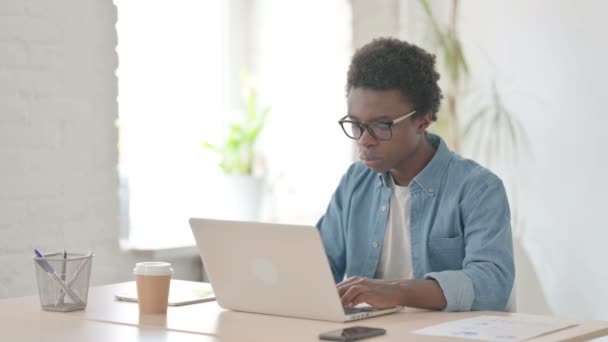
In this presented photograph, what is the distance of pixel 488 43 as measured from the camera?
3.84 m

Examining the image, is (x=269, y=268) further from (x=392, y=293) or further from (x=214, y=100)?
(x=214, y=100)

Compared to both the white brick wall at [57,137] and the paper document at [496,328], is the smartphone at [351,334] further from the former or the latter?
the white brick wall at [57,137]

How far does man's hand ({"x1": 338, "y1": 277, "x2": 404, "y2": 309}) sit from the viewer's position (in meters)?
1.97

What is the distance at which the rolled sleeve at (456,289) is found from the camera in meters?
2.04

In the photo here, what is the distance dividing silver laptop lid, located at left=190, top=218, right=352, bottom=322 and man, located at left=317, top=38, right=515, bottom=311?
264 millimetres

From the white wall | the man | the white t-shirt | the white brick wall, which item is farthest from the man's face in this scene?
the white wall

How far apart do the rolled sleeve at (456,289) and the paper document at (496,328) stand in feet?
0.35

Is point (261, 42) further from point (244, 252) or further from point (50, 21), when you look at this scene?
point (244, 252)

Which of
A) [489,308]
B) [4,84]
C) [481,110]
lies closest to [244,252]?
[489,308]

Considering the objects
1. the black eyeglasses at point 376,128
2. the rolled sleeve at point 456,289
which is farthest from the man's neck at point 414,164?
the rolled sleeve at point 456,289

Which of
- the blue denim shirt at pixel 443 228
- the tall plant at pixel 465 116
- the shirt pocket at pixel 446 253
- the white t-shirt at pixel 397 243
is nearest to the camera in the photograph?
the blue denim shirt at pixel 443 228

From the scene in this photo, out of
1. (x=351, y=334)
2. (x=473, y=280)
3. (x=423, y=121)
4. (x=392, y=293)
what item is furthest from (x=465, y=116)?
(x=351, y=334)

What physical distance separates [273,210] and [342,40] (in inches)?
30.4

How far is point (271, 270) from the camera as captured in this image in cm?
195
